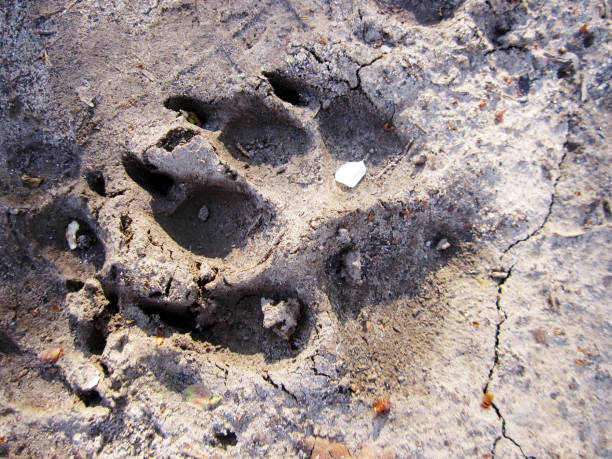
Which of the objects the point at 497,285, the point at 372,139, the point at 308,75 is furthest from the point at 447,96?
the point at 497,285

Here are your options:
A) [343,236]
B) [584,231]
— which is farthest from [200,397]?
[584,231]

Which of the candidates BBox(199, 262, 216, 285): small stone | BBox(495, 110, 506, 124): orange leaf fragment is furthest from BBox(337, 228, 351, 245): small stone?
BBox(495, 110, 506, 124): orange leaf fragment

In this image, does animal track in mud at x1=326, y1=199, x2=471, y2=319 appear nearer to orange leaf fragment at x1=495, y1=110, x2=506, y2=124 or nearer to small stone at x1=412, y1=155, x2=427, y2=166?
small stone at x1=412, y1=155, x2=427, y2=166

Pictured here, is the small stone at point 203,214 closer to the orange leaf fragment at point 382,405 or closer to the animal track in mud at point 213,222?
the animal track in mud at point 213,222

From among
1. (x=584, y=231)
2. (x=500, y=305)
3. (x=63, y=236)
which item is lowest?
(x=500, y=305)

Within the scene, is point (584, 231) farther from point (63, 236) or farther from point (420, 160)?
point (63, 236)
